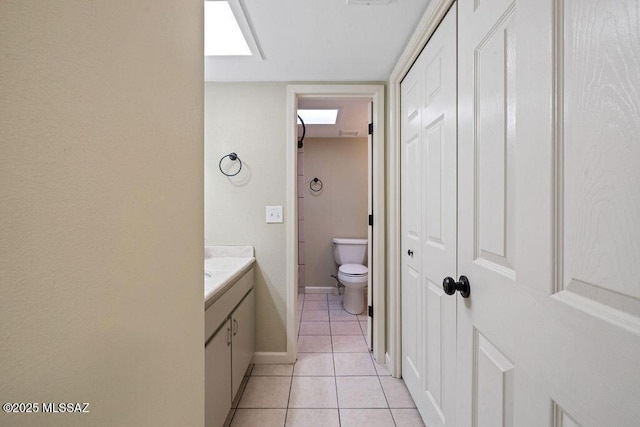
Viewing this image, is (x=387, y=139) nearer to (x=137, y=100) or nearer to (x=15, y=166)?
(x=137, y=100)

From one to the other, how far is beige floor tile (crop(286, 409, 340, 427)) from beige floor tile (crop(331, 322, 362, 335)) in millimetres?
1021

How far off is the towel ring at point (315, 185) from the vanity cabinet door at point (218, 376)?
2.54 m

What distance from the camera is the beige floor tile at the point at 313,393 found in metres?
1.59

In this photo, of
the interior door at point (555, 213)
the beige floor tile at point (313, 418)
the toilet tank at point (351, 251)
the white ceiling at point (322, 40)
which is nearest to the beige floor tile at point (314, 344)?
the beige floor tile at point (313, 418)

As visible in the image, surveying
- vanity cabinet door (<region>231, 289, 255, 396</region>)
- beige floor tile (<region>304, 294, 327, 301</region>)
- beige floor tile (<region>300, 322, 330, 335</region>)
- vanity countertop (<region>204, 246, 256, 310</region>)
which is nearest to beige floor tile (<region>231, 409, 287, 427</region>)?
vanity cabinet door (<region>231, 289, 255, 396</region>)

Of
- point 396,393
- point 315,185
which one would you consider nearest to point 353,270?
point 315,185

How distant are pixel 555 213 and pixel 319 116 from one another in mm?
2818

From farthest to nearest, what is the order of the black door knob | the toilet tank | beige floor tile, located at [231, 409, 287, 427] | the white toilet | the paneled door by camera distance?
the toilet tank
the white toilet
beige floor tile, located at [231, 409, 287, 427]
the paneled door
the black door knob

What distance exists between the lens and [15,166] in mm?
298

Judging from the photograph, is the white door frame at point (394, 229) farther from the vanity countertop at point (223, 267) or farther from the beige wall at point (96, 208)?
the beige wall at point (96, 208)

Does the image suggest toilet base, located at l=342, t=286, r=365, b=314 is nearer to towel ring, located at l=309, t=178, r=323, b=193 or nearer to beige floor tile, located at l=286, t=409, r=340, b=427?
towel ring, located at l=309, t=178, r=323, b=193

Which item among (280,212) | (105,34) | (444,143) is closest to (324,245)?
(280,212)

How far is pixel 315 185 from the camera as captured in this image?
3758 mm

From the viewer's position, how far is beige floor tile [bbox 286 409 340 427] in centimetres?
144
